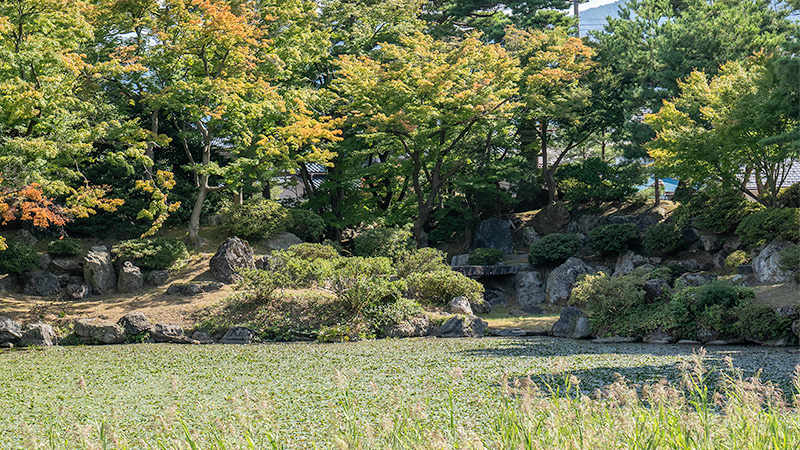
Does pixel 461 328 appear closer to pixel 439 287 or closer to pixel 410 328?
pixel 410 328

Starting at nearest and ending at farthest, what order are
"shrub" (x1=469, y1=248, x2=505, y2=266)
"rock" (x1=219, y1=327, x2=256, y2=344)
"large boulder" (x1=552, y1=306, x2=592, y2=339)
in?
"large boulder" (x1=552, y1=306, x2=592, y2=339) < "rock" (x1=219, y1=327, x2=256, y2=344) < "shrub" (x1=469, y1=248, x2=505, y2=266)

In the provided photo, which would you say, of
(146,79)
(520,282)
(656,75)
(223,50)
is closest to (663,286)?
(520,282)

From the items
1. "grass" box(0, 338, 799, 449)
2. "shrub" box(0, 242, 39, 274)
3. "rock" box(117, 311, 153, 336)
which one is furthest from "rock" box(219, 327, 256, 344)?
"shrub" box(0, 242, 39, 274)

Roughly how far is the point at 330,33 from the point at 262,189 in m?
4.96

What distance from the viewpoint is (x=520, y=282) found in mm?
16953

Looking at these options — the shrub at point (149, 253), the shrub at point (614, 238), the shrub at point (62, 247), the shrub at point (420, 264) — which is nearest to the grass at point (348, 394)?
the shrub at point (149, 253)

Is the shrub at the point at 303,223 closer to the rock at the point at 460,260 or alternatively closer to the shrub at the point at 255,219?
the shrub at the point at 255,219

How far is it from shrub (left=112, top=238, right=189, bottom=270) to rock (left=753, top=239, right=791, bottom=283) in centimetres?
1229

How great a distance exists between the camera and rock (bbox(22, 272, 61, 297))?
13906 mm

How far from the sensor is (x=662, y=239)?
16344 millimetres

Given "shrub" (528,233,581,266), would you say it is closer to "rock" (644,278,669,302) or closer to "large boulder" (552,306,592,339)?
"large boulder" (552,306,592,339)

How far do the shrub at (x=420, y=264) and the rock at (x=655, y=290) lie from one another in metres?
4.66

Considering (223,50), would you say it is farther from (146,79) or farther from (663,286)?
(663,286)

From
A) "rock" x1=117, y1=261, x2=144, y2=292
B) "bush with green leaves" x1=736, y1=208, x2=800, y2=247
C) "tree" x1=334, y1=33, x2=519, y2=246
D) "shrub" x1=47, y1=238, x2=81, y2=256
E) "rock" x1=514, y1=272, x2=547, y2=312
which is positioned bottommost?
"rock" x1=514, y1=272, x2=547, y2=312
